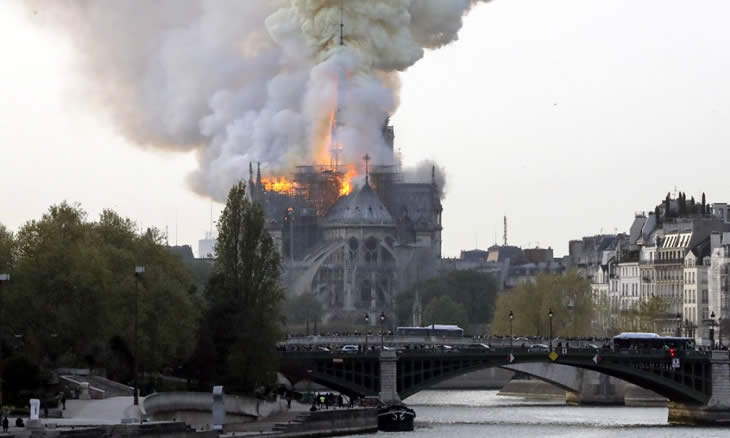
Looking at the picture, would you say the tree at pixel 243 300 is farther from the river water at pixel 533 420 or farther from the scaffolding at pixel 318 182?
the scaffolding at pixel 318 182

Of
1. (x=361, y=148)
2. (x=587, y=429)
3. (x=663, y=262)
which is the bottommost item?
(x=587, y=429)

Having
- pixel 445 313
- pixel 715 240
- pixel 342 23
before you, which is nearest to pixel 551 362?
pixel 715 240

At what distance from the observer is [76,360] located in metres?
84.7

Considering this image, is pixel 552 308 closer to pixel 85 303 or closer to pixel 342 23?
pixel 342 23

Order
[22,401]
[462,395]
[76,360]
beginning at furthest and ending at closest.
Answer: [462,395] → [76,360] → [22,401]

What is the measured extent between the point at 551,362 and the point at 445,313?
2821 inches

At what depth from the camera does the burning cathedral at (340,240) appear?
636 feet

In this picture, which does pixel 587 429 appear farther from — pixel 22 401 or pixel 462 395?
pixel 462 395

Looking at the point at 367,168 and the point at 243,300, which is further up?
the point at 367,168

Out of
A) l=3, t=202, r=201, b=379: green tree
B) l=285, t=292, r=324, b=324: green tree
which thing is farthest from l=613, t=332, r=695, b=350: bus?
l=285, t=292, r=324, b=324: green tree

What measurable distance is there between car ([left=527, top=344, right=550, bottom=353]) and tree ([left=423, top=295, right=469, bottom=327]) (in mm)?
58190

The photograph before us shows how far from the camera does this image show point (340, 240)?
198125 millimetres

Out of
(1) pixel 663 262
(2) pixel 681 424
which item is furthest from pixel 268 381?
(1) pixel 663 262

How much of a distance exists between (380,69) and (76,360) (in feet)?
330
